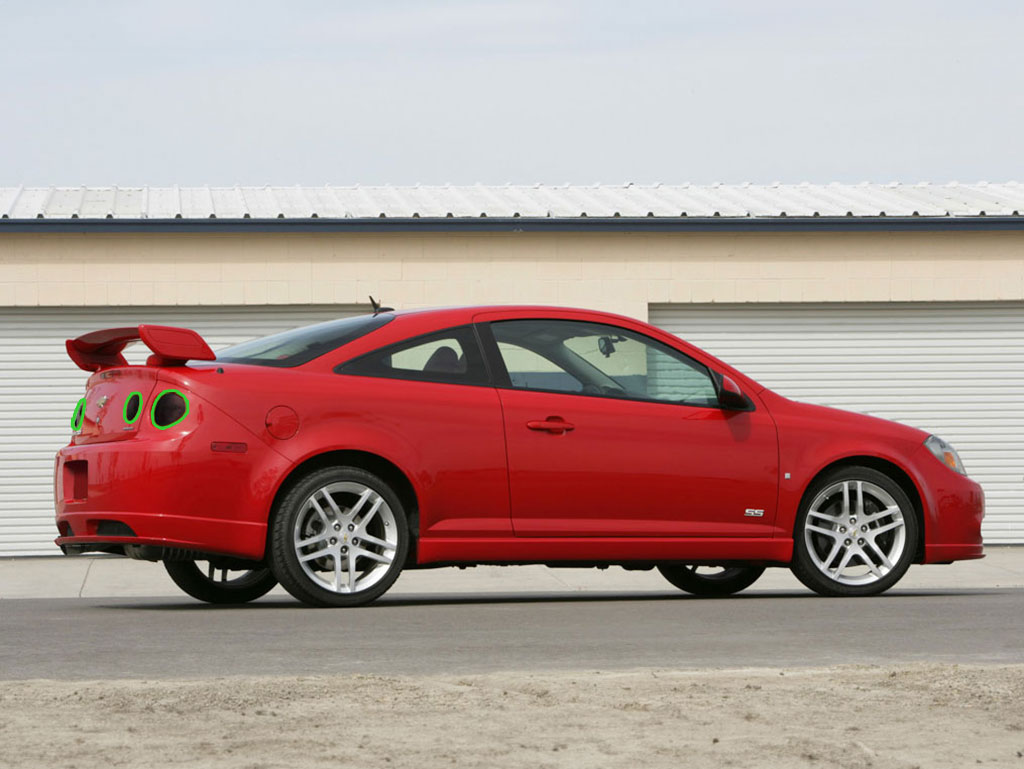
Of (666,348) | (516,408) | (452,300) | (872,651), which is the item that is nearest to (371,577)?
(516,408)

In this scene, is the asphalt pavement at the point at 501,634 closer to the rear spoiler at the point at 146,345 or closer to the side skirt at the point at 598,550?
the side skirt at the point at 598,550

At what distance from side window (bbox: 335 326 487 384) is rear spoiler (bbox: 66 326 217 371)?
69 centimetres

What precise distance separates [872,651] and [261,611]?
3009 mm

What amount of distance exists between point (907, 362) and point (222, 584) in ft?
32.5

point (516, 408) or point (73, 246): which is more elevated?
point (73, 246)

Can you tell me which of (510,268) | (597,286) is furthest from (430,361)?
(597,286)

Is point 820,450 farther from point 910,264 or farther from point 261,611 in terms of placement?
point 910,264

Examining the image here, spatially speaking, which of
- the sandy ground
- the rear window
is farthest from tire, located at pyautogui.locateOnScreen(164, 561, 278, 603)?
the sandy ground

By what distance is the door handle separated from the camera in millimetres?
8242

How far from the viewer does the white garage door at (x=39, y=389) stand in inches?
640

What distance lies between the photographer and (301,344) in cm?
827

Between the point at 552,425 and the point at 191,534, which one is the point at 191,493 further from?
the point at 552,425

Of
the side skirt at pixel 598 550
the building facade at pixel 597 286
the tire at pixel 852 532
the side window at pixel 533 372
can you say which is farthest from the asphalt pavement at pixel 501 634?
the building facade at pixel 597 286

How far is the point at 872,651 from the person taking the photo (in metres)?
6.41
